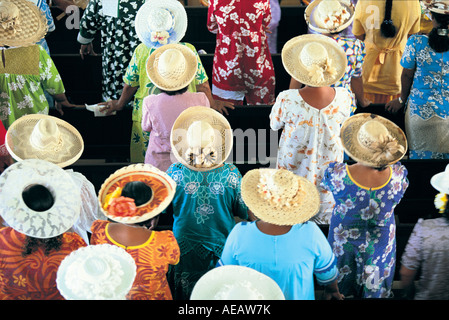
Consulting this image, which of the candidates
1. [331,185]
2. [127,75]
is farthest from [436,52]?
[127,75]

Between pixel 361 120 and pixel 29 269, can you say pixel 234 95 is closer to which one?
pixel 361 120

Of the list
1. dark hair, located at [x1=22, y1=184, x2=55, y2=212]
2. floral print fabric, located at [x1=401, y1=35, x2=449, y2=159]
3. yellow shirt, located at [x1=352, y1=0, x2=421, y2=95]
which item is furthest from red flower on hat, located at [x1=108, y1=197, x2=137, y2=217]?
yellow shirt, located at [x1=352, y1=0, x2=421, y2=95]

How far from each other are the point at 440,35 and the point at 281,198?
206 cm

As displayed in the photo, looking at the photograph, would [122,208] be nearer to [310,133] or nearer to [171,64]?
[171,64]

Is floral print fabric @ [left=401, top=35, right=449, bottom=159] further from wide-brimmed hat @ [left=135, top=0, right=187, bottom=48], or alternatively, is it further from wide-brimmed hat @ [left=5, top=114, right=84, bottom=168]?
wide-brimmed hat @ [left=5, top=114, right=84, bottom=168]

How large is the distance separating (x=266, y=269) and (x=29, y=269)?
112 centimetres

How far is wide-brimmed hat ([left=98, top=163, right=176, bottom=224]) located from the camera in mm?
2842

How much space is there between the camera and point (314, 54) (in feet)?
→ 12.7

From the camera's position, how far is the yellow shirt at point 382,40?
4.75 metres

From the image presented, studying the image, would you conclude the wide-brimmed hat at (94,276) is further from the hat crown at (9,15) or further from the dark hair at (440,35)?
the dark hair at (440,35)

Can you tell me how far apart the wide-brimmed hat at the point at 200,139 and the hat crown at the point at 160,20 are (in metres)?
1.02

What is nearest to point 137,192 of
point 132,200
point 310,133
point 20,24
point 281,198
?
point 132,200

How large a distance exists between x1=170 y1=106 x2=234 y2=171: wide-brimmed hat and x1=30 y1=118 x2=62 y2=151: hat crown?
70 centimetres

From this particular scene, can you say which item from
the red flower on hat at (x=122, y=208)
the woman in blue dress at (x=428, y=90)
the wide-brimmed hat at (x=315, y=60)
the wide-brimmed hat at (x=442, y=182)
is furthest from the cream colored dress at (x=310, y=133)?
the red flower on hat at (x=122, y=208)
